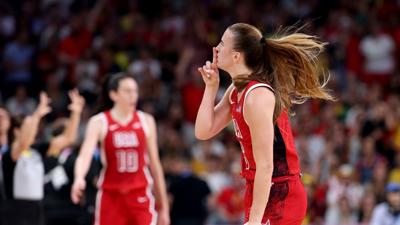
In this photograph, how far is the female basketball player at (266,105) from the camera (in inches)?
235

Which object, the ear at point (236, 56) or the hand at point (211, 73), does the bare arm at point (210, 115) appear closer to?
the hand at point (211, 73)

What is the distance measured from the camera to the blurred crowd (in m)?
14.2

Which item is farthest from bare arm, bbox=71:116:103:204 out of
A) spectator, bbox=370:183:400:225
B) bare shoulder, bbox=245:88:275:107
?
spectator, bbox=370:183:400:225

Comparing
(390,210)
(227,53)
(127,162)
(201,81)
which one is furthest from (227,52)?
(201,81)

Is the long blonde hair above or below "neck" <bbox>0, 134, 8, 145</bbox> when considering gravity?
above

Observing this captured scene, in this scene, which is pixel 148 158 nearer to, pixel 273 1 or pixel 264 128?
pixel 264 128

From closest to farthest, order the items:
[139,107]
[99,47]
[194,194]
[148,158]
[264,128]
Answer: [264,128] < [148,158] < [194,194] < [139,107] < [99,47]

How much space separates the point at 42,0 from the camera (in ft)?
64.2

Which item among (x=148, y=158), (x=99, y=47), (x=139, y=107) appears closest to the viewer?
(x=148, y=158)

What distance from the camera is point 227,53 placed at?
20.7ft

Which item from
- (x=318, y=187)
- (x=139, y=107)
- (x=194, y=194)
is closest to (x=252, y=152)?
(x=194, y=194)

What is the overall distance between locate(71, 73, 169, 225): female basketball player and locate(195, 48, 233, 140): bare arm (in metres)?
2.68

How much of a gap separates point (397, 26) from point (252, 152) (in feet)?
37.9

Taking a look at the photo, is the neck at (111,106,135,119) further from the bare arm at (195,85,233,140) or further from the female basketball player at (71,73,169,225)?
the bare arm at (195,85,233,140)
